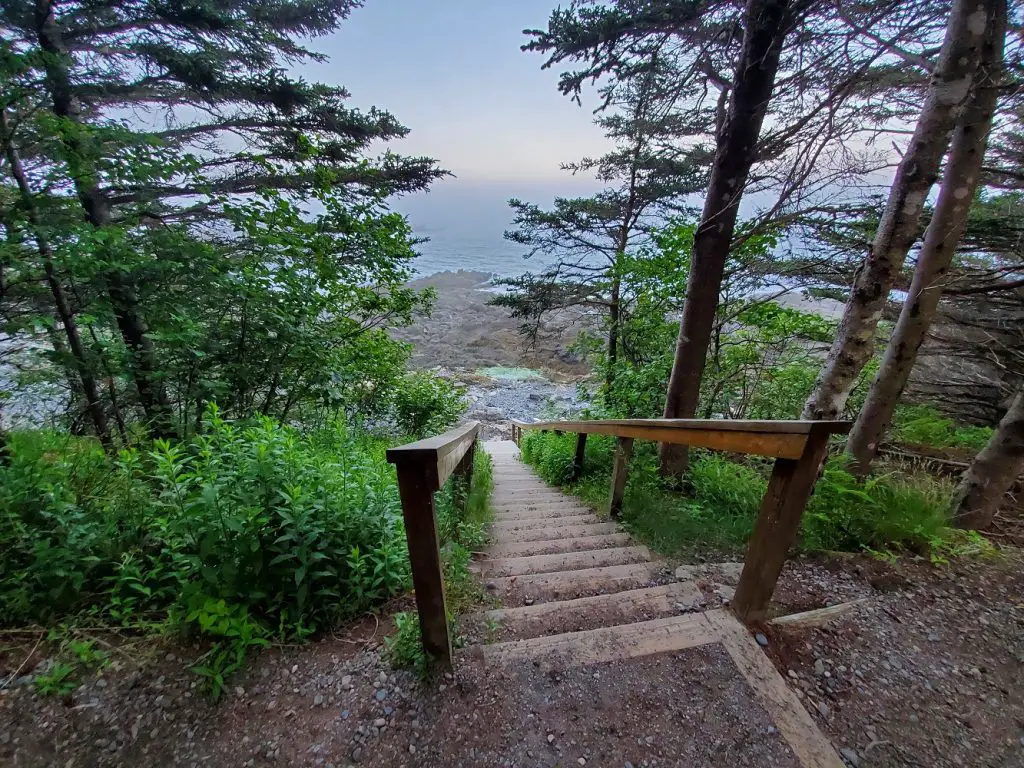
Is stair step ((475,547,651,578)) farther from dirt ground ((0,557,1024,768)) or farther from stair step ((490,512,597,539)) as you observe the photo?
dirt ground ((0,557,1024,768))

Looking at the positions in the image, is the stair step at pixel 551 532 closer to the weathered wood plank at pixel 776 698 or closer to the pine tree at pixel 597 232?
the weathered wood plank at pixel 776 698

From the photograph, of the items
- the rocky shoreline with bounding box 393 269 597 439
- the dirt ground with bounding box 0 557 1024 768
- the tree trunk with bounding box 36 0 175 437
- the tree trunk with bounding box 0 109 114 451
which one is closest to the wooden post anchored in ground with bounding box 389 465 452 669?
the dirt ground with bounding box 0 557 1024 768

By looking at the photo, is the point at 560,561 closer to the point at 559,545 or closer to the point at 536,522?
the point at 559,545

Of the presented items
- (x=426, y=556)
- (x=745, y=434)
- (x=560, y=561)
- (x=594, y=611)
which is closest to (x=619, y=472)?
(x=560, y=561)

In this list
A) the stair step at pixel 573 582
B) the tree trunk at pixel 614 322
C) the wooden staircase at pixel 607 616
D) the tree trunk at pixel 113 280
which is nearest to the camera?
the wooden staircase at pixel 607 616

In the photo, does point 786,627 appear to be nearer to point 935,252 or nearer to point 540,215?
point 935,252

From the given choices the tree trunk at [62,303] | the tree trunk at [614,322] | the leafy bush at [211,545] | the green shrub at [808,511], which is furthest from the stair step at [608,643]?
the tree trunk at [614,322]

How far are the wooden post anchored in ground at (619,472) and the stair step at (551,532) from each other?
0.20m

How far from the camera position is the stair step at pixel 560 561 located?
256cm

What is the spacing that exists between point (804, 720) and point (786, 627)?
0.53 m

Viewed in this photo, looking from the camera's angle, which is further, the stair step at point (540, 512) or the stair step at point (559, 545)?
the stair step at point (540, 512)

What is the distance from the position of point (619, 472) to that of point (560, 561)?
1231mm

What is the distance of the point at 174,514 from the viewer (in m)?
1.96

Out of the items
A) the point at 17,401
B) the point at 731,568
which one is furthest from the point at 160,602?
the point at 17,401
